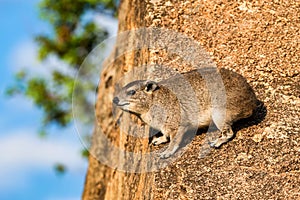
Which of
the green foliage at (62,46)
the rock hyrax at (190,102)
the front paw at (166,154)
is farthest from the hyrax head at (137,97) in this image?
the green foliage at (62,46)

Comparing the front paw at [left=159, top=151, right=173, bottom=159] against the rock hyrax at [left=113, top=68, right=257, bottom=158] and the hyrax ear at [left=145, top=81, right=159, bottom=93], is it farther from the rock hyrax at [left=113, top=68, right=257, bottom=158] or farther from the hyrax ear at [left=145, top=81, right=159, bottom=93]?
the hyrax ear at [left=145, top=81, right=159, bottom=93]

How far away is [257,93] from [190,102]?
0.70 meters

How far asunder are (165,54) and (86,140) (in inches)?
118

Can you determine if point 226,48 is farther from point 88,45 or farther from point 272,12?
point 88,45

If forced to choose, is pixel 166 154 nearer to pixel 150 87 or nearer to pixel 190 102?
pixel 190 102

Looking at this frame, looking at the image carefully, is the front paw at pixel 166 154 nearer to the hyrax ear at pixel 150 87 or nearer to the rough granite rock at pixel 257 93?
the rough granite rock at pixel 257 93

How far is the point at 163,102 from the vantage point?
19.2 ft

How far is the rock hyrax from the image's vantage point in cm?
564

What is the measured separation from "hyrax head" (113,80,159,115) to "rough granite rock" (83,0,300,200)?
48 centimetres

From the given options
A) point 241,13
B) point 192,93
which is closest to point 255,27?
point 241,13

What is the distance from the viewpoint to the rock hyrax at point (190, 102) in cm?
564

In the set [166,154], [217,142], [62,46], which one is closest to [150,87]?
[166,154]

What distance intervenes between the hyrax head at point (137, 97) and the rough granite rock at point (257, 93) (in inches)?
18.9

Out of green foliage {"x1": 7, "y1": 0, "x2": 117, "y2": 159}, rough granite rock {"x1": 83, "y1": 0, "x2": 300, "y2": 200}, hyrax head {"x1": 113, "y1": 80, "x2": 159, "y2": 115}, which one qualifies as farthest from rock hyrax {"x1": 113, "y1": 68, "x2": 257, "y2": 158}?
green foliage {"x1": 7, "y1": 0, "x2": 117, "y2": 159}
